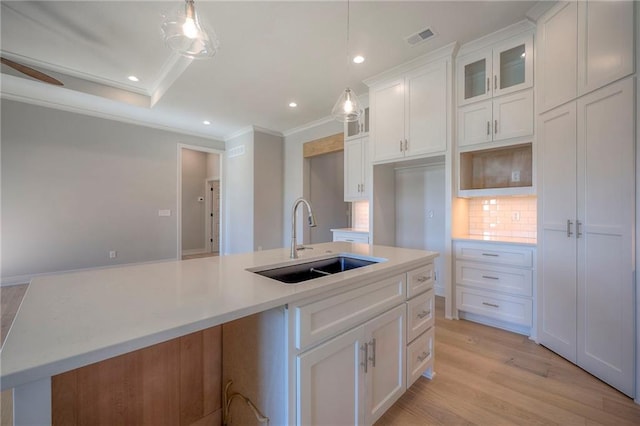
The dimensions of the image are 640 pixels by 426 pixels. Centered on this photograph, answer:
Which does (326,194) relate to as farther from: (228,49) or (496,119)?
(496,119)

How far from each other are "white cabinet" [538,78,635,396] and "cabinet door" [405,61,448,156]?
0.88 meters

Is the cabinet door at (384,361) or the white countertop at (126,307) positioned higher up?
the white countertop at (126,307)

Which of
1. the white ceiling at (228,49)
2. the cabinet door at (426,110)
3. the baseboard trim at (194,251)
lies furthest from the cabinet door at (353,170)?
the baseboard trim at (194,251)

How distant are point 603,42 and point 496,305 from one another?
88.4 inches

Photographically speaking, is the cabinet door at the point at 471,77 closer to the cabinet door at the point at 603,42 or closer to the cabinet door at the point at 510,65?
the cabinet door at the point at 510,65

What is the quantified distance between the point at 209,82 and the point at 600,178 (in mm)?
4129

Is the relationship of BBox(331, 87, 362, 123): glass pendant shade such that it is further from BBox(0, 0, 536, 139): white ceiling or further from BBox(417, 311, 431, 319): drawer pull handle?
BBox(417, 311, 431, 319): drawer pull handle

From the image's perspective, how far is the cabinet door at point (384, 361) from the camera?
132 cm

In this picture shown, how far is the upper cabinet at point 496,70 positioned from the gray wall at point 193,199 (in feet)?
22.1

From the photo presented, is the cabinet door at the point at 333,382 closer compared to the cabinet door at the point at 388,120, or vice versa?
the cabinet door at the point at 333,382

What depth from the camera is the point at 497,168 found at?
302 centimetres

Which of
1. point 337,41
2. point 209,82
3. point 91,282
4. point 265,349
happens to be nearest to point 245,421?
point 265,349

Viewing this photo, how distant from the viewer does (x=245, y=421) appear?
120 centimetres

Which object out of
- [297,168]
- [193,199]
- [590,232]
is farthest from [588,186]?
[193,199]
